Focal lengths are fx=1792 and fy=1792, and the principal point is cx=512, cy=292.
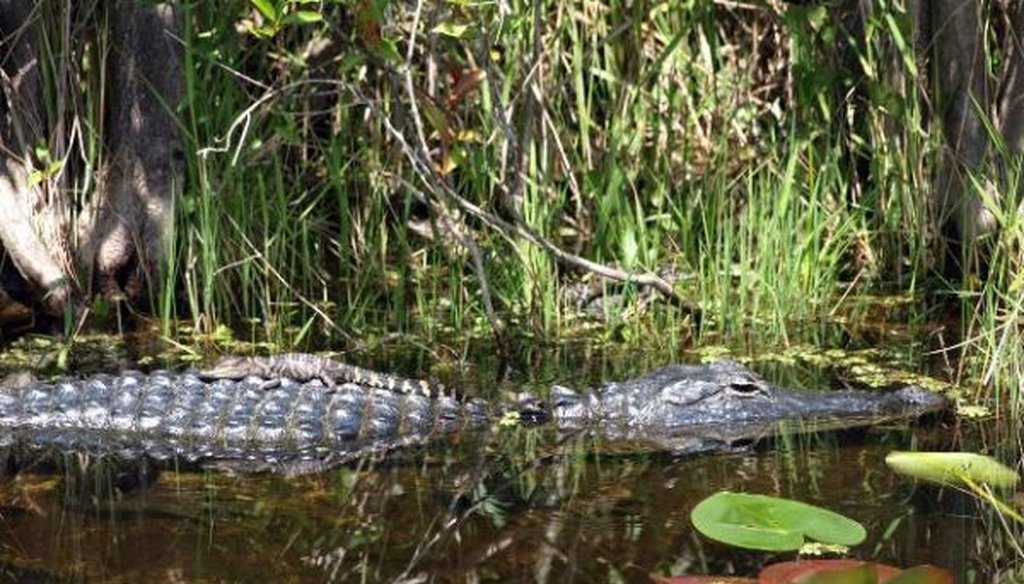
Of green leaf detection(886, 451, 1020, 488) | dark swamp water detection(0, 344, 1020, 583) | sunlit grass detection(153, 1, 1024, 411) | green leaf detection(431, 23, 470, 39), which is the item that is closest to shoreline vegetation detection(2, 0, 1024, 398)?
sunlit grass detection(153, 1, 1024, 411)

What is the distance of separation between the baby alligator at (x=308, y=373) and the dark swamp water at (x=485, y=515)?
0.36 metres

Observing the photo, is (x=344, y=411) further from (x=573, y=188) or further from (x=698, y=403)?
(x=573, y=188)

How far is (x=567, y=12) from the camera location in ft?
24.6

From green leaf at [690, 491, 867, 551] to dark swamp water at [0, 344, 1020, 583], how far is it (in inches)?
3.5

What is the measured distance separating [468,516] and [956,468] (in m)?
1.36

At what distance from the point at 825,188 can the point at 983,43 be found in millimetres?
869

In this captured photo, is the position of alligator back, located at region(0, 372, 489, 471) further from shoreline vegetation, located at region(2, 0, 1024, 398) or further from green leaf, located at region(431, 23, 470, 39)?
green leaf, located at region(431, 23, 470, 39)

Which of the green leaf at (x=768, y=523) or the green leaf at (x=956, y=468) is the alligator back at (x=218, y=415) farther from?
the green leaf at (x=768, y=523)

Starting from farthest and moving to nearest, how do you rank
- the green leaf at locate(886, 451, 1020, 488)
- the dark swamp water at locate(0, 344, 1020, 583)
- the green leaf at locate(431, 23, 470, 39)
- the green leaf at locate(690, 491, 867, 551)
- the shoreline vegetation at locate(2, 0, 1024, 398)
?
the shoreline vegetation at locate(2, 0, 1024, 398) → the green leaf at locate(431, 23, 470, 39) → the green leaf at locate(886, 451, 1020, 488) → the dark swamp water at locate(0, 344, 1020, 583) → the green leaf at locate(690, 491, 867, 551)

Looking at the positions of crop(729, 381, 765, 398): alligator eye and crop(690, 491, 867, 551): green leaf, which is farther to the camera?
crop(729, 381, 765, 398): alligator eye

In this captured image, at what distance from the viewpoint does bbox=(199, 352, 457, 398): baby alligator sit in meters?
6.10

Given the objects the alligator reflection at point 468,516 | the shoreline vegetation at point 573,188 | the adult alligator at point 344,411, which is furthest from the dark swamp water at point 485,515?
the shoreline vegetation at point 573,188

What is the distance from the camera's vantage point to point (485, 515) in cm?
489

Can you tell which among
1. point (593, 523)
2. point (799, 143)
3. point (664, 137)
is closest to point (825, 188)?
point (799, 143)
